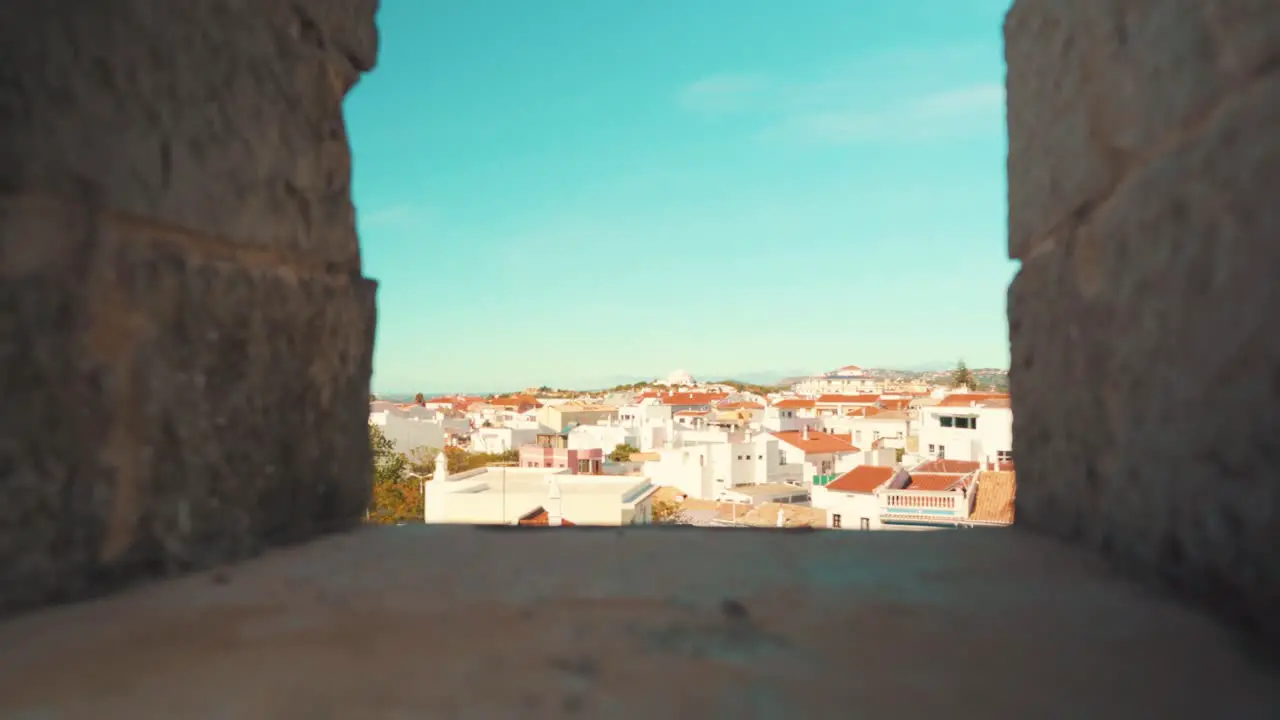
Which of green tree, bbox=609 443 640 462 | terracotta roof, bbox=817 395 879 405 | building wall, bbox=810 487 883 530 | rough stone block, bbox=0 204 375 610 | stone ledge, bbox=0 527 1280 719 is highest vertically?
terracotta roof, bbox=817 395 879 405

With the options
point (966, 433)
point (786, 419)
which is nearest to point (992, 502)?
point (966, 433)

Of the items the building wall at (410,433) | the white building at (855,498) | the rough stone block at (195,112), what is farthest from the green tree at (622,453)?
the rough stone block at (195,112)

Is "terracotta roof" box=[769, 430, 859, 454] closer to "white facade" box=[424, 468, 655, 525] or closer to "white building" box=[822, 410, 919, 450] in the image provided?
"white building" box=[822, 410, 919, 450]

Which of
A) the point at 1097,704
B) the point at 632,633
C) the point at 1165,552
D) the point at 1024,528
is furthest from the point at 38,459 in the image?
the point at 1024,528

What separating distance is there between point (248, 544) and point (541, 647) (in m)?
0.89

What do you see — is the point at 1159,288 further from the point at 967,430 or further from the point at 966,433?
the point at 967,430

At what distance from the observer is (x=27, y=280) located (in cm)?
128

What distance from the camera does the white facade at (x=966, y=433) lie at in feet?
61.5

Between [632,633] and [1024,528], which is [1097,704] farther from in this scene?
[1024,528]

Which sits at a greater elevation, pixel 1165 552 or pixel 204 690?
pixel 1165 552

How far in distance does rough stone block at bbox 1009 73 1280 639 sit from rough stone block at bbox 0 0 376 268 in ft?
5.26

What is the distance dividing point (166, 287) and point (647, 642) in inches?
42.7

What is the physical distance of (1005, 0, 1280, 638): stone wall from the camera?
930 millimetres

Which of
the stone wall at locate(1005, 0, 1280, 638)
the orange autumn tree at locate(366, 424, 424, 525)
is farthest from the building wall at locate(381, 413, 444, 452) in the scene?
the stone wall at locate(1005, 0, 1280, 638)
